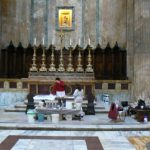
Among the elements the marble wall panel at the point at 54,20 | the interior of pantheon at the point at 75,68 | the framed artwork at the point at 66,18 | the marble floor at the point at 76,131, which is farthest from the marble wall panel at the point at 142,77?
the marble floor at the point at 76,131

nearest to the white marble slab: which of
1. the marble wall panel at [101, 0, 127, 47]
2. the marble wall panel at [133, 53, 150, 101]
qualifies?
the marble wall panel at [133, 53, 150, 101]

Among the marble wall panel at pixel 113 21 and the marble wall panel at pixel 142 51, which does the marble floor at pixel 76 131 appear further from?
the marble wall panel at pixel 113 21

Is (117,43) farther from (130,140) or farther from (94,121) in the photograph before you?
(130,140)

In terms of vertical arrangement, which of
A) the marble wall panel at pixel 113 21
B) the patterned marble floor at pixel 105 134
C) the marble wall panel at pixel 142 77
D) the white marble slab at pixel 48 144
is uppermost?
the marble wall panel at pixel 113 21

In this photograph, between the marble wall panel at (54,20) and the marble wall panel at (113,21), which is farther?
the marble wall panel at (54,20)

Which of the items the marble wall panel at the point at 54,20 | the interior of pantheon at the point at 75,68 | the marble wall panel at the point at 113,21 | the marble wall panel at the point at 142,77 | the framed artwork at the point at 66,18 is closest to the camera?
the interior of pantheon at the point at 75,68

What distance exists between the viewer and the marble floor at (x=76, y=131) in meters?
9.77

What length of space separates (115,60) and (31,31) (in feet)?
17.8

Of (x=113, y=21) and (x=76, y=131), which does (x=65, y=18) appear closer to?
(x=113, y=21)

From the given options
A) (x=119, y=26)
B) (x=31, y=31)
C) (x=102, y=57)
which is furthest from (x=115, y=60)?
(x=31, y=31)

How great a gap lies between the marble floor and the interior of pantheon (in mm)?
29

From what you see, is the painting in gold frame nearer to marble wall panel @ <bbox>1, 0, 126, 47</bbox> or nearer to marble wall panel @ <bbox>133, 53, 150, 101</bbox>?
marble wall panel @ <bbox>1, 0, 126, 47</bbox>

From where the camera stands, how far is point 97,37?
24359mm

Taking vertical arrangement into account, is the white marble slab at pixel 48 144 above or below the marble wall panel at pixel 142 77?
below
